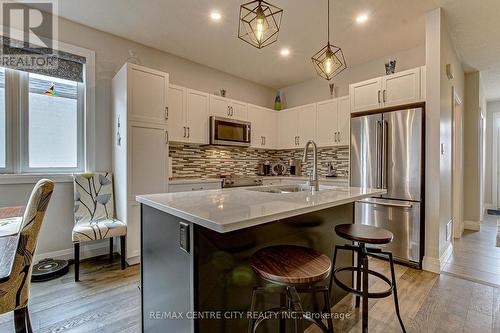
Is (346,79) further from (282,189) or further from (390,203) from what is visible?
(282,189)

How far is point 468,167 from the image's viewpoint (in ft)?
14.0

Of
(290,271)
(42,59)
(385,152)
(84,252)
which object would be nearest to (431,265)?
(385,152)

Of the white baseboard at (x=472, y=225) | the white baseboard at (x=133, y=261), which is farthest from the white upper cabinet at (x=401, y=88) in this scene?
the white baseboard at (x=133, y=261)

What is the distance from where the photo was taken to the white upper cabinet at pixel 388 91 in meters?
2.79

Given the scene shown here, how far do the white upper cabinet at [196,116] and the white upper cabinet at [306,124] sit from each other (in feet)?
5.67

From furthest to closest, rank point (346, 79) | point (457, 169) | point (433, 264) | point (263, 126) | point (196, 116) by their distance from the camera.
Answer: point (263, 126) < point (346, 79) < point (457, 169) < point (196, 116) < point (433, 264)

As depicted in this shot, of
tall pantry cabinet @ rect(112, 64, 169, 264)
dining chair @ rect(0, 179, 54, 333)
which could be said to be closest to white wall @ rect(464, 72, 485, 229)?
tall pantry cabinet @ rect(112, 64, 169, 264)

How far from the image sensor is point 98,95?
9.94 ft

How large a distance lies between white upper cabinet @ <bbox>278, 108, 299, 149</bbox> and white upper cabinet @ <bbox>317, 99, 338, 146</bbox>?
1.64 feet

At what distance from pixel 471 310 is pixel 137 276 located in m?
2.92

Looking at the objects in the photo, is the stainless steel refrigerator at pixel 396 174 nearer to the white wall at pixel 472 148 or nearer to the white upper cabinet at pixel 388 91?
the white upper cabinet at pixel 388 91

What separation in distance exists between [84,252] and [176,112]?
2046 mm

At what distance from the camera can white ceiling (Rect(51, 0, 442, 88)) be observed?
250 cm

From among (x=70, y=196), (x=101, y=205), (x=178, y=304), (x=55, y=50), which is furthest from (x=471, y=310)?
(x=55, y=50)
